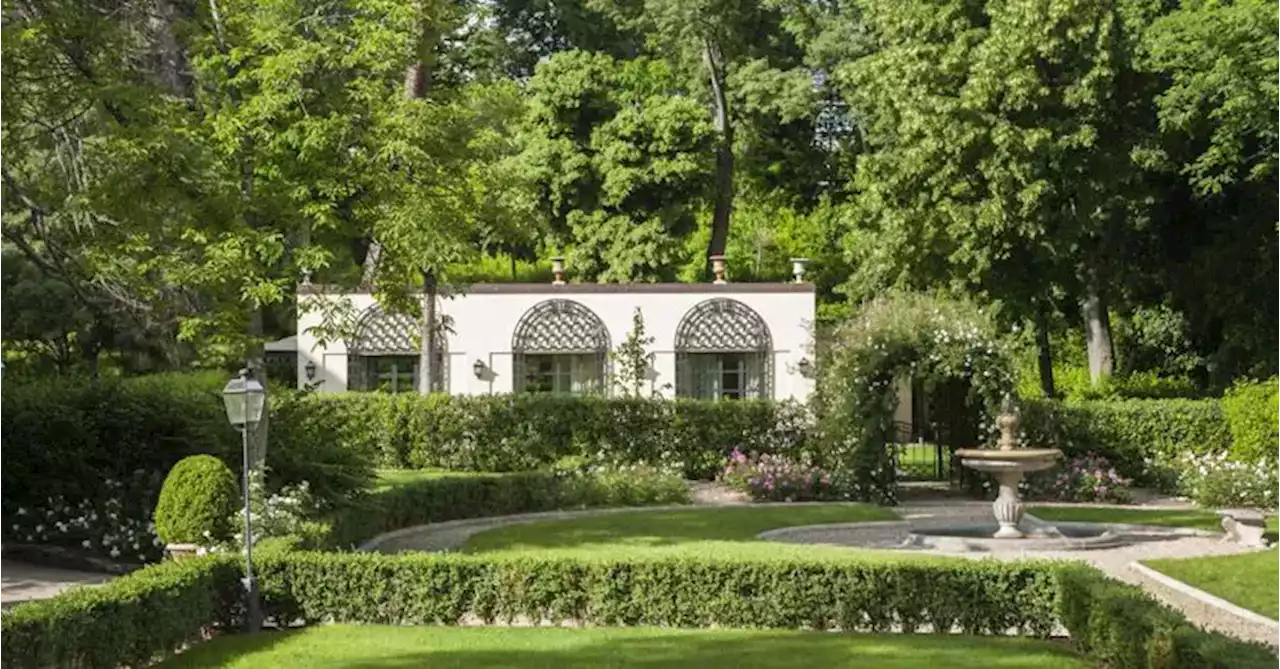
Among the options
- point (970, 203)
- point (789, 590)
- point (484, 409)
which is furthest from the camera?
point (970, 203)

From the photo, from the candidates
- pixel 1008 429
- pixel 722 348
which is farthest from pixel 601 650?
pixel 722 348

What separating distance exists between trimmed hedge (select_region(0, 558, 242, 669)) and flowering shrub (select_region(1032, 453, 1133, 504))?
53.8ft

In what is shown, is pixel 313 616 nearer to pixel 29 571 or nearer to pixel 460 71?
pixel 29 571

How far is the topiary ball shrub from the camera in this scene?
16.0m

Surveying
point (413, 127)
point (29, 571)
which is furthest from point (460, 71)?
point (29, 571)

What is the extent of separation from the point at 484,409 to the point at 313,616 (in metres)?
15.8

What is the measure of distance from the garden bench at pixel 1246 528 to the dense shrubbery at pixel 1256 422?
6.37m

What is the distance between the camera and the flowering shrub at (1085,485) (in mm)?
25775

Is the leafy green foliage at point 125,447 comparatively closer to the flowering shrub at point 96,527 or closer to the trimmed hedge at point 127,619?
the flowering shrub at point 96,527

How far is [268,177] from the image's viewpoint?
1933cm

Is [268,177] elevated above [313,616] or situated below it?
above

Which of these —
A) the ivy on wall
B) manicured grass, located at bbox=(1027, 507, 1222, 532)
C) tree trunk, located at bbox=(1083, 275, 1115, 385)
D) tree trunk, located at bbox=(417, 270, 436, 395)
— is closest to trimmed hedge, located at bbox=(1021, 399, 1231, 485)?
the ivy on wall

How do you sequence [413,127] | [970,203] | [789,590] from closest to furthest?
[789,590] → [413,127] → [970,203]

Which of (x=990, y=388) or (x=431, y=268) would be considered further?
(x=431, y=268)
